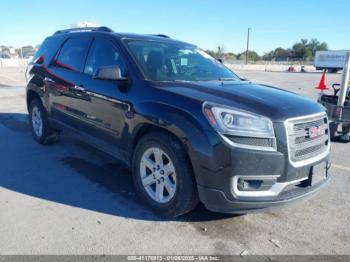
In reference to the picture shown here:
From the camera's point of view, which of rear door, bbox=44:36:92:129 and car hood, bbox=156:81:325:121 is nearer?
car hood, bbox=156:81:325:121

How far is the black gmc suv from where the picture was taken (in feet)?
9.11

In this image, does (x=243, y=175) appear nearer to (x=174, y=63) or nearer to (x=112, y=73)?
(x=112, y=73)

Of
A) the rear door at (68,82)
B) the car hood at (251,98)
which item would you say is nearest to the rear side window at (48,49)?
the rear door at (68,82)

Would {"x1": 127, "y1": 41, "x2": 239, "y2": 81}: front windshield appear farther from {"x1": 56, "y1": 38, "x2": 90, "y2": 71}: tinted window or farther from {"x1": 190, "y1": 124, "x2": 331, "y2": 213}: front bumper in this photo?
{"x1": 190, "y1": 124, "x2": 331, "y2": 213}: front bumper

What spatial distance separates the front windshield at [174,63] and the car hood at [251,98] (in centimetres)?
32

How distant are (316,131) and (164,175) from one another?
1574mm

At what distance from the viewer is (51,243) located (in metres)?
2.85

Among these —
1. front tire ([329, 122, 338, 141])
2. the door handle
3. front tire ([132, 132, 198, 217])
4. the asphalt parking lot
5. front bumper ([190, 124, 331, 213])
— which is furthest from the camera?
front tire ([329, 122, 338, 141])

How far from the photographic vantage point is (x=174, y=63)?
13.4 feet

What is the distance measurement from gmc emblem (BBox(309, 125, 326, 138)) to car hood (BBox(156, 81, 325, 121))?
0.52 feet

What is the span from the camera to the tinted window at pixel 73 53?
457 cm

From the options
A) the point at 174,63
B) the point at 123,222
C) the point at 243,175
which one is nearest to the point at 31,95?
the point at 174,63

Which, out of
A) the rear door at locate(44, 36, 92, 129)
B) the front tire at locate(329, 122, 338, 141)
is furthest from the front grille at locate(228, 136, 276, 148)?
the front tire at locate(329, 122, 338, 141)

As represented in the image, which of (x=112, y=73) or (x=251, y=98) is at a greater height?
(x=112, y=73)
